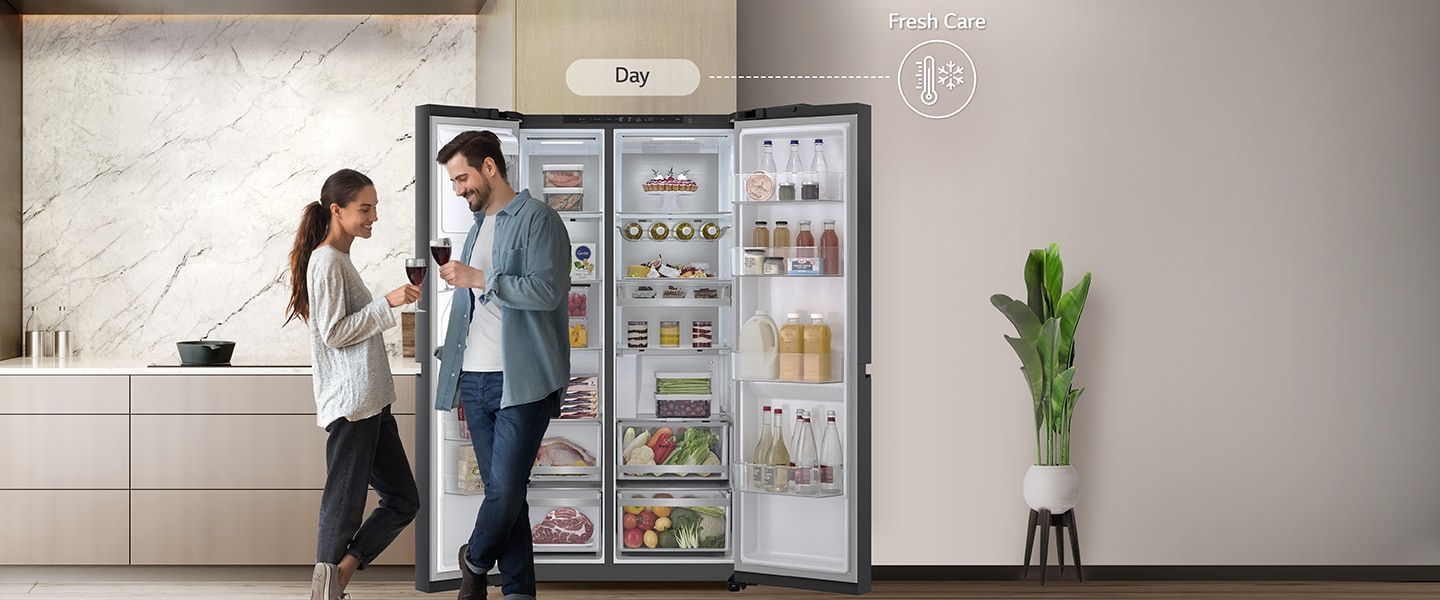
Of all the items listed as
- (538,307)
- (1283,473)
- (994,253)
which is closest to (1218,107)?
(994,253)

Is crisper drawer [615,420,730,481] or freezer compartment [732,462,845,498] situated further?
crisper drawer [615,420,730,481]

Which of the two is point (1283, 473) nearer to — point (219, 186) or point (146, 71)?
point (219, 186)

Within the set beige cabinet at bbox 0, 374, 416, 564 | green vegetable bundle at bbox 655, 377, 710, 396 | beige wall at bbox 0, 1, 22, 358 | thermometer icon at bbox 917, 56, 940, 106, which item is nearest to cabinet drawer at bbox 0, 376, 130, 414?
beige cabinet at bbox 0, 374, 416, 564

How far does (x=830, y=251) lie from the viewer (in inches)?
146

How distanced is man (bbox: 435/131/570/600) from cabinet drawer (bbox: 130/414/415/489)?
1017mm

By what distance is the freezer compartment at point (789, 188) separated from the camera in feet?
12.1

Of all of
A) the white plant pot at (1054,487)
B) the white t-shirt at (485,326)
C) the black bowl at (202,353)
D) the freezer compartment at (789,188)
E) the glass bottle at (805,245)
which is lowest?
the white plant pot at (1054,487)

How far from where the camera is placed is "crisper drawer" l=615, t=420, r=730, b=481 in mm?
3932

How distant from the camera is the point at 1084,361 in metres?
4.27

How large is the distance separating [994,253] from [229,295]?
10.8 ft

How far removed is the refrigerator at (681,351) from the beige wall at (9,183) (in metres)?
2.19

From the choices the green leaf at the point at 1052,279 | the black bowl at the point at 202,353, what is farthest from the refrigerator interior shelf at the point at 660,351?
the black bowl at the point at 202,353

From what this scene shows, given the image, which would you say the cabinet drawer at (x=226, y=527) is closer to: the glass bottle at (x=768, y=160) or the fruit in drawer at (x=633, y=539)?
the fruit in drawer at (x=633, y=539)

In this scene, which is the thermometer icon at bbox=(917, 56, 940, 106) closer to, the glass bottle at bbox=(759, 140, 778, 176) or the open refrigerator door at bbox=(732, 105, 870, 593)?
the open refrigerator door at bbox=(732, 105, 870, 593)
